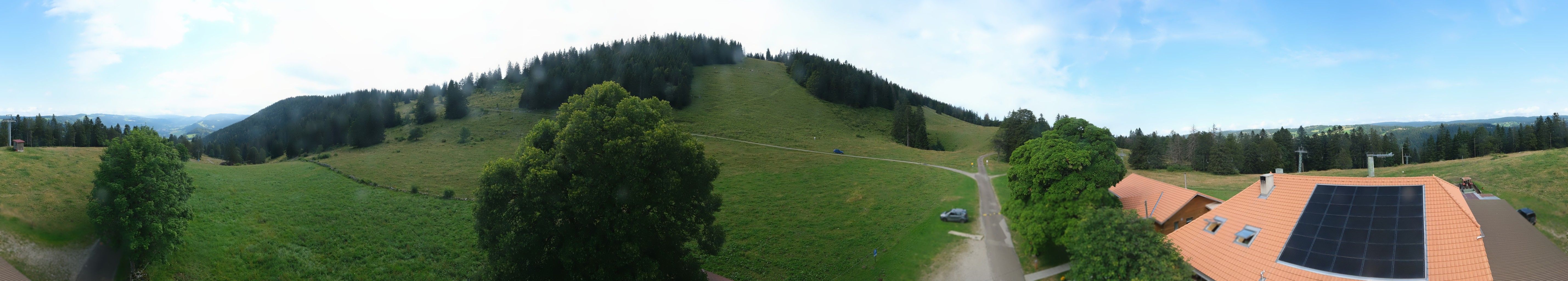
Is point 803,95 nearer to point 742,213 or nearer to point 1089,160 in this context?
point 742,213

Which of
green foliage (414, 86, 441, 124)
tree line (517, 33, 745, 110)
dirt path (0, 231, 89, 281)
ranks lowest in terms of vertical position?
dirt path (0, 231, 89, 281)

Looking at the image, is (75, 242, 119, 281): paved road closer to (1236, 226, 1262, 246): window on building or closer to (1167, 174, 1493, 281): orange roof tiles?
(1167, 174, 1493, 281): orange roof tiles

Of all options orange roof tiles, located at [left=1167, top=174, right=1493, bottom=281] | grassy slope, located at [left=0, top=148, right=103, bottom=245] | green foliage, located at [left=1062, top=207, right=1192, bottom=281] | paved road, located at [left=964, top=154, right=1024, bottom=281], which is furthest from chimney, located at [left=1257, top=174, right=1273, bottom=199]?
grassy slope, located at [left=0, top=148, right=103, bottom=245]

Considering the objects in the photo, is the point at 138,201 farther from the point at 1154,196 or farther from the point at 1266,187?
the point at 1154,196

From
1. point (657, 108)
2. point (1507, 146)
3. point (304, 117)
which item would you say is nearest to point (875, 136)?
point (657, 108)

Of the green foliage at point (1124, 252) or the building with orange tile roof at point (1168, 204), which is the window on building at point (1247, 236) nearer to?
the green foliage at point (1124, 252)
